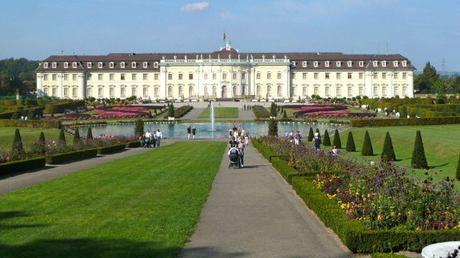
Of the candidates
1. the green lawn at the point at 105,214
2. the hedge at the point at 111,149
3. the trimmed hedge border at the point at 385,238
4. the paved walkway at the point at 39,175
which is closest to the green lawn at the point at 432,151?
the green lawn at the point at 105,214

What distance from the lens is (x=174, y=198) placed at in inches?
512

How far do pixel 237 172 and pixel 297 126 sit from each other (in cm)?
2988

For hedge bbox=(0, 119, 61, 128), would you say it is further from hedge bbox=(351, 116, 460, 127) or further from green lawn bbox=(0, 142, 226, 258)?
green lawn bbox=(0, 142, 226, 258)

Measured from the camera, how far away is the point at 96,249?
8.42 m

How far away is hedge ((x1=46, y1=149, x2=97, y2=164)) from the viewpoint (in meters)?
22.7

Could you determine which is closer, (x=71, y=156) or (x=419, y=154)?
(x=419, y=154)

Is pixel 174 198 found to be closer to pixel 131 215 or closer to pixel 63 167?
pixel 131 215

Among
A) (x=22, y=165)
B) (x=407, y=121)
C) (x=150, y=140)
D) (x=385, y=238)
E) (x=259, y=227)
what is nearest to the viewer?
(x=385, y=238)

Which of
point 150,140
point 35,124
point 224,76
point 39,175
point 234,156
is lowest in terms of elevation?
point 39,175

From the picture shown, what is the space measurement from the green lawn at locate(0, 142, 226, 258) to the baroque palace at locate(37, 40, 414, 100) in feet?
268

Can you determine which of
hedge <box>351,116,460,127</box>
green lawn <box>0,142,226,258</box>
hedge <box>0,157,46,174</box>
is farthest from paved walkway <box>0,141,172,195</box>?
hedge <box>351,116,460,127</box>

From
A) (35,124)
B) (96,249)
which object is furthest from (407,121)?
(96,249)

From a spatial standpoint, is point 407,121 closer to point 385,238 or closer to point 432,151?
point 432,151

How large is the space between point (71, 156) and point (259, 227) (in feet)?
50.6
